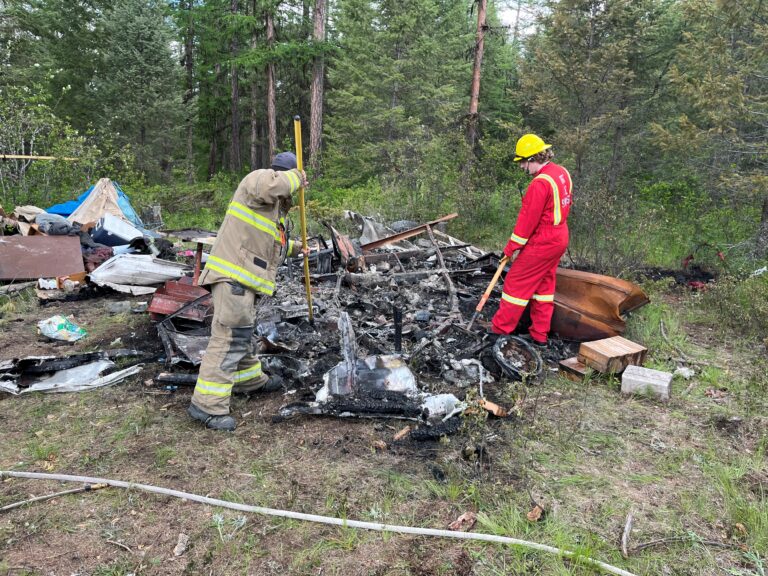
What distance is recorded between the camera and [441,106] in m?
17.5

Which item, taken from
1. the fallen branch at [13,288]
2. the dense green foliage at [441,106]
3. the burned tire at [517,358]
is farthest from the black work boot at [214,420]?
the dense green foliage at [441,106]

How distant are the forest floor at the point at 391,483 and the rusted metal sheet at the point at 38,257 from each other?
12.4 ft

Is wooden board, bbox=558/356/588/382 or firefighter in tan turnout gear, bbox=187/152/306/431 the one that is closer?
firefighter in tan turnout gear, bbox=187/152/306/431

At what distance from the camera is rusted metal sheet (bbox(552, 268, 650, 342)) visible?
5039mm

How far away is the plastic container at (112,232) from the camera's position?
27.3 ft

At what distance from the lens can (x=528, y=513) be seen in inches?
110

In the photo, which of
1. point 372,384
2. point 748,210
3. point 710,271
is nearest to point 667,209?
point 748,210

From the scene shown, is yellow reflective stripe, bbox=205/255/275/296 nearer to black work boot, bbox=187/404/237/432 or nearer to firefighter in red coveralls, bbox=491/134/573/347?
black work boot, bbox=187/404/237/432

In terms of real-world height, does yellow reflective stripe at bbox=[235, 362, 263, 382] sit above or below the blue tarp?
below

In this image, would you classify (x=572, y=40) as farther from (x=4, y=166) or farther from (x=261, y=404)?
(x=4, y=166)

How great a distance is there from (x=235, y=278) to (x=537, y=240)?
293 centimetres

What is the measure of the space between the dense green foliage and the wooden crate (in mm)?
2744

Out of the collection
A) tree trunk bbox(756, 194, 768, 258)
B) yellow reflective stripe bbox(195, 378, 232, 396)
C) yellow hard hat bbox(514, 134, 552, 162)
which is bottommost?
yellow reflective stripe bbox(195, 378, 232, 396)

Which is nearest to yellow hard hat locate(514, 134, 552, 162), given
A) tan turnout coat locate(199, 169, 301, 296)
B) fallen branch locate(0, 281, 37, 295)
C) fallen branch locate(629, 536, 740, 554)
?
tan turnout coat locate(199, 169, 301, 296)
